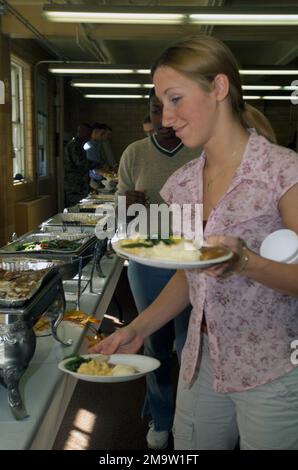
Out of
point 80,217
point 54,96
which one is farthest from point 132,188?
point 54,96

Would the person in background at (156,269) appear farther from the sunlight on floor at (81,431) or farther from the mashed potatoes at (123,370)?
the mashed potatoes at (123,370)

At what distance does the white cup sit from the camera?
92 centimetres

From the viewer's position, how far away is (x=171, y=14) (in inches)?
137

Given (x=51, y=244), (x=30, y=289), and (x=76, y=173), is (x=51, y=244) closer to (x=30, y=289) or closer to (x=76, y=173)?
(x=30, y=289)

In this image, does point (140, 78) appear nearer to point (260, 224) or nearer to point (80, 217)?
point (80, 217)

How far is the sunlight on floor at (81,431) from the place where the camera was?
2233mm

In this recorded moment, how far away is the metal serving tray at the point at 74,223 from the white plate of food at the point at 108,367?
4.52ft

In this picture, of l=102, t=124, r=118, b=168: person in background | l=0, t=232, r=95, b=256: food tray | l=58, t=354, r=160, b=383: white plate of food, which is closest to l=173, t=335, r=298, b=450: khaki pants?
l=58, t=354, r=160, b=383: white plate of food

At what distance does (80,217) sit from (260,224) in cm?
216

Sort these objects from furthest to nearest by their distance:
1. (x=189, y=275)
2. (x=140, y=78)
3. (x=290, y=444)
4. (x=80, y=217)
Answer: (x=140, y=78)
(x=80, y=217)
(x=189, y=275)
(x=290, y=444)

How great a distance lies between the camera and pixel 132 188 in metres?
2.26

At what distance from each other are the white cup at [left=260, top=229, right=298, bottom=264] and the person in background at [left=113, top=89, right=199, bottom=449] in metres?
1.15

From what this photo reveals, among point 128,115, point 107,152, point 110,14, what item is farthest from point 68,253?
point 128,115
